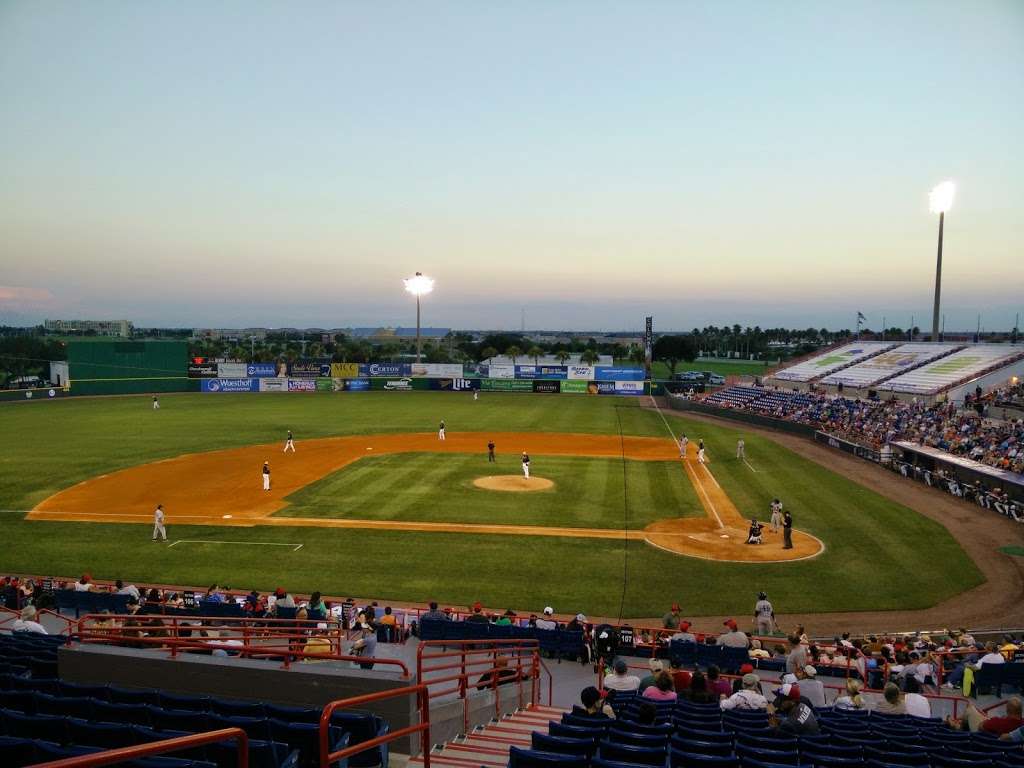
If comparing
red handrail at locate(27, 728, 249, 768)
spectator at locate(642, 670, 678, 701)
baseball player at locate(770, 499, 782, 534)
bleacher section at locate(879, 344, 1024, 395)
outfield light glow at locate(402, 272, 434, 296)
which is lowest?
baseball player at locate(770, 499, 782, 534)

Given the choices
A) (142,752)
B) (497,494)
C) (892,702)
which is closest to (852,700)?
(892,702)

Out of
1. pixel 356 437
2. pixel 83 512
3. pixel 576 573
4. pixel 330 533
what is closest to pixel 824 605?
pixel 576 573

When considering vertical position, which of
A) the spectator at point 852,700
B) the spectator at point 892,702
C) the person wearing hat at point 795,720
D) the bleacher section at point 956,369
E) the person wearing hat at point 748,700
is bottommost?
the spectator at point 852,700

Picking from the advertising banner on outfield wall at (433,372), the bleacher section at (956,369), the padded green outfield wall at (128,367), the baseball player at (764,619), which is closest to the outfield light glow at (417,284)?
the advertising banner on outfield wall at (433,372)

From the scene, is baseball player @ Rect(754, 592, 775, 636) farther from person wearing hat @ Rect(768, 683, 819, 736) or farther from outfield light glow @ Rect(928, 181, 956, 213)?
outfield light glow @ Rect(928, 181, 956, 213)

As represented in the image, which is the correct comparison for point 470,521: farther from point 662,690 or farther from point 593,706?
point 593,706

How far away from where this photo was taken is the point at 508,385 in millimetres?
79562

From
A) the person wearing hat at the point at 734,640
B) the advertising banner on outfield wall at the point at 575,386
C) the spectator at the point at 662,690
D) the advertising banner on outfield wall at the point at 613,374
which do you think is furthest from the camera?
the advertising banner on outfield wall at the point at 575,386

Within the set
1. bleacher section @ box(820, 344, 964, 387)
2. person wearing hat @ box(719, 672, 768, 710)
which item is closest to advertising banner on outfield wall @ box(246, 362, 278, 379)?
bleacher section @ box(820, 344, 964, 387)

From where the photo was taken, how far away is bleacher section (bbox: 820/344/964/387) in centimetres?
5691

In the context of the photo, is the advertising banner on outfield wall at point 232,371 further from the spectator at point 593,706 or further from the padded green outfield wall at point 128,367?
the spectator at point 593,706

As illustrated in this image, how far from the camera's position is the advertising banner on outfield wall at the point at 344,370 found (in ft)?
265

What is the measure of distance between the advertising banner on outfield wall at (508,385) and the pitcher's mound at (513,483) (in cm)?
4537

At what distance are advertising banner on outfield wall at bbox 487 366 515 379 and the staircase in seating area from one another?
69.7 metres
